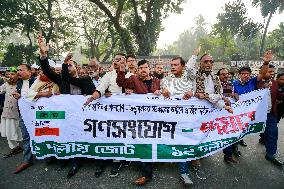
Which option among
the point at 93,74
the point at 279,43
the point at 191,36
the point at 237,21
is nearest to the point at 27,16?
the point at 93,74

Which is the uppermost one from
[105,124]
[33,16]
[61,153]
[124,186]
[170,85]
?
[33,16]

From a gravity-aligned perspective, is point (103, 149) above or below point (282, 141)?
above

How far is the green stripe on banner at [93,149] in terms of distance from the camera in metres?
4.79

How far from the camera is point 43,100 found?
502cm

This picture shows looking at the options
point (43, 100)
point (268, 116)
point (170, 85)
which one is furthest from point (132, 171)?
point (268, 116)

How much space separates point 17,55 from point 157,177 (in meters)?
25.5

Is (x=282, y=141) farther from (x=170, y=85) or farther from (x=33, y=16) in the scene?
(x=33, y=16)

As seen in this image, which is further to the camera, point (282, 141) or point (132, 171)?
point (282, 141)

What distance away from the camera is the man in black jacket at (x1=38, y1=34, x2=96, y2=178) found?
4803 mm

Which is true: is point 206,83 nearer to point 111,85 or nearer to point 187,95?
point 187,95

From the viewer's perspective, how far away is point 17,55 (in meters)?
26.5

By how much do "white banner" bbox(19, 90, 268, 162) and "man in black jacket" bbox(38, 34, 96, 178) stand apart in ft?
0.75

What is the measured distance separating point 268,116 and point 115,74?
3.30 metres

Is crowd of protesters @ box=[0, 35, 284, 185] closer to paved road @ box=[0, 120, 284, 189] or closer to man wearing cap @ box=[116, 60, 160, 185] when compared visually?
man wearing cap @ box=[116, 60, 160, 185]
